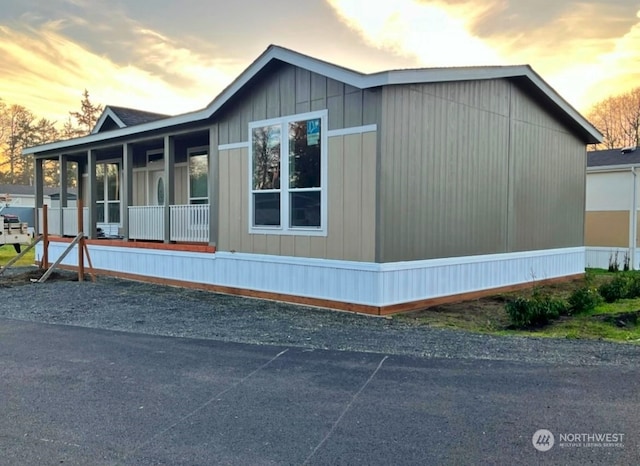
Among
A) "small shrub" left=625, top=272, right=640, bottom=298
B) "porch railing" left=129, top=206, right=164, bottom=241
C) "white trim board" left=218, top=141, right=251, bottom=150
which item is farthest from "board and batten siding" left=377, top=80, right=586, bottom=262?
"porch railing" left=129, top=206, right=164, bottom=241

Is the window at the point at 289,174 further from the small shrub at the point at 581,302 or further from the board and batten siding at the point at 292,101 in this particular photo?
the small shrub at the point at 581,302

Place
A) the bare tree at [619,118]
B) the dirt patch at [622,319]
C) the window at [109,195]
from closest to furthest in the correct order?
the dirt patch at [622,319] < the window at [109,195] < the bare tree at [619,118]

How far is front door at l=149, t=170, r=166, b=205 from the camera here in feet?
48.7

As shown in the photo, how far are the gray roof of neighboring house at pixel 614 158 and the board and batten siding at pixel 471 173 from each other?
12.9ft

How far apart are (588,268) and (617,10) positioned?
7672 mm

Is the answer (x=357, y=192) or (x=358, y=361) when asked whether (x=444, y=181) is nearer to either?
(x=357, y=192)

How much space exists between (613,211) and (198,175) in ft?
42.7

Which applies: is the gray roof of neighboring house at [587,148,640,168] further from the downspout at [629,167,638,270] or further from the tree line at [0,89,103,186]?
the tree line at [0,89,103,186]

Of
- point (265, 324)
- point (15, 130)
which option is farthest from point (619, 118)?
point (15, 130)

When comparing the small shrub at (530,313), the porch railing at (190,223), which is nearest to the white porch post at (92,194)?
the porch railing at (190,223)

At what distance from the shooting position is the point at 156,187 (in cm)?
1495

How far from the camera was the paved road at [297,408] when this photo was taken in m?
3.17

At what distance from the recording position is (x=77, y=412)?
3.90 m

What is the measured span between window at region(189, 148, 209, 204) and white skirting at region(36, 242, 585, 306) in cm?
211
